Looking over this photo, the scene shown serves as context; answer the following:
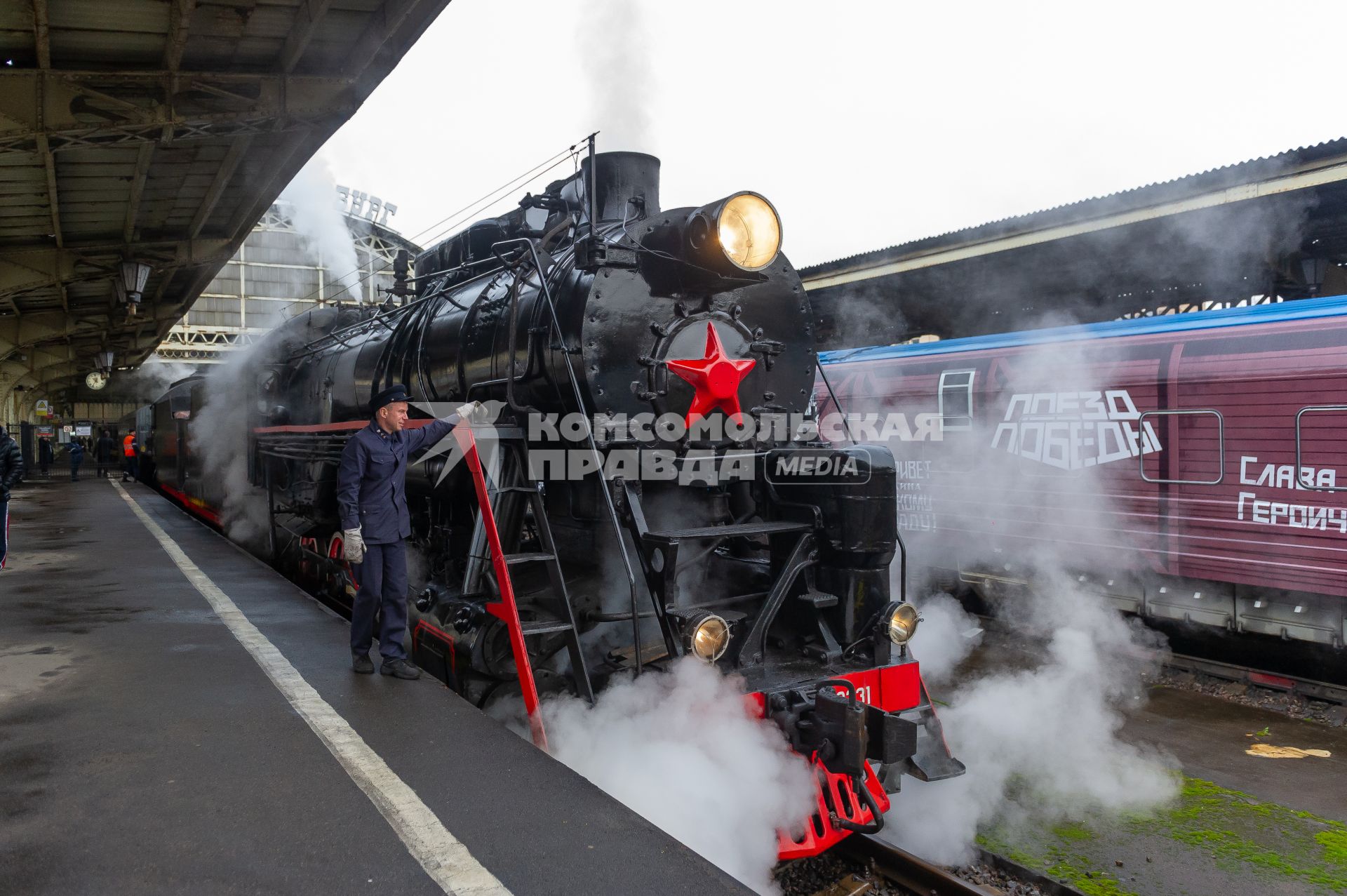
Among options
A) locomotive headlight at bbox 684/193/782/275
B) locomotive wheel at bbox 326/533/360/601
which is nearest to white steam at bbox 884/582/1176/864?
locomotive headlight at bbox 684/193/782/275

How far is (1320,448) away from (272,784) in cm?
638

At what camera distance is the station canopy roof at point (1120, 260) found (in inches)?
289

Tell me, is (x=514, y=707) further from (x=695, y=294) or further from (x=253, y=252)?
(x=253, y=252)

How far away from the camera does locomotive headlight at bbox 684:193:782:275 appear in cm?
379

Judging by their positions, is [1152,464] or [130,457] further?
[130,457]

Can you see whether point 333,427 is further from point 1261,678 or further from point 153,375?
point 153,375

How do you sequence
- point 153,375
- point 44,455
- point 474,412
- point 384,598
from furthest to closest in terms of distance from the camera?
point 153,375
point 44,455
point 474,412
point 384,598

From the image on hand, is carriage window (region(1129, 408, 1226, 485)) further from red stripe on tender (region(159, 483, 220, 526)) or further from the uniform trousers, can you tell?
red stripe on tender (region(159, 483, 220, 526))

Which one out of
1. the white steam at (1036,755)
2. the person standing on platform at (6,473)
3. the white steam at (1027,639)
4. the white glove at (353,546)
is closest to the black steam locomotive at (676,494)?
the white steam at (1036,755)

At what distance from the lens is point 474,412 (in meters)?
4.48

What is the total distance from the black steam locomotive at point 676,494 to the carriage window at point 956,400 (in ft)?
13.0

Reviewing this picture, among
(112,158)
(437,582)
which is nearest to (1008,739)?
(437,582)

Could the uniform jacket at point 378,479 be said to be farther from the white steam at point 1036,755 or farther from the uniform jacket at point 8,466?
the uniform jacket at point 8,466

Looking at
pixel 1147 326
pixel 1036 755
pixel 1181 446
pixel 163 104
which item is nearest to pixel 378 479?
pixel 1036 755
